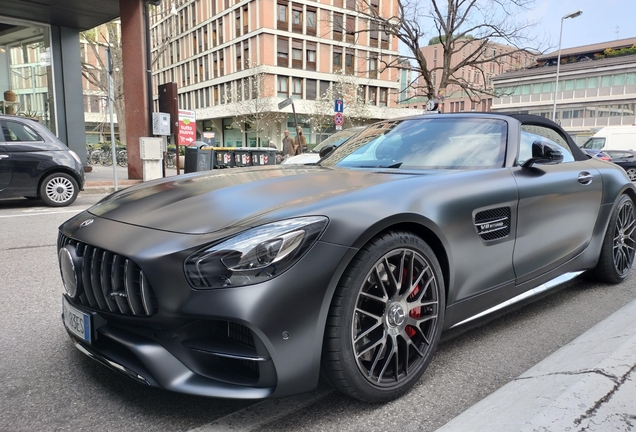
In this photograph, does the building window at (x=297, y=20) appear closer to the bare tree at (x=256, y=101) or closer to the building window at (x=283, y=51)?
the building window at (x=283, y=51)

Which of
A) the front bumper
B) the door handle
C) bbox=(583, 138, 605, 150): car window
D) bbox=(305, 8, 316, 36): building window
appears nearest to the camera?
the front bumper

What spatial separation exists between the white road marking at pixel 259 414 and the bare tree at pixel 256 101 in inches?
1641

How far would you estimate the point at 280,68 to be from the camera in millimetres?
43438

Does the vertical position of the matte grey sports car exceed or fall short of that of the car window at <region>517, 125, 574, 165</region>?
it falls short

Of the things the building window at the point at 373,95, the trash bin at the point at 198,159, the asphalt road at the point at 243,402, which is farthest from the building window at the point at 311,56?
the asphalt road at the point at 243,402

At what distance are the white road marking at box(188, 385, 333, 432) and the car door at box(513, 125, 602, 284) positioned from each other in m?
1.39

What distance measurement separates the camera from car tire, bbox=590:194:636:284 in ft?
11.9

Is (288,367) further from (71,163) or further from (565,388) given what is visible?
Answer: (71,163)

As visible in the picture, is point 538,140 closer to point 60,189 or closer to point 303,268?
point 303,268

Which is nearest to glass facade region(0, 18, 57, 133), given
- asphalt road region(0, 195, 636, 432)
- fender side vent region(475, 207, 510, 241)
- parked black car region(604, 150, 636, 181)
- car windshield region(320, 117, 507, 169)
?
asphalt road region(0, 195, 636, 432)

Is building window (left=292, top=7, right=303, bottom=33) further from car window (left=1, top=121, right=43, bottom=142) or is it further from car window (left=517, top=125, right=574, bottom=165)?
car window (left=517, top=125, right=574, bottom=165)

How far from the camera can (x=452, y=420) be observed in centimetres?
187

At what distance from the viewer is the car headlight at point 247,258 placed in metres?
1.69

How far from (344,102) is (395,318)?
43931 mm
